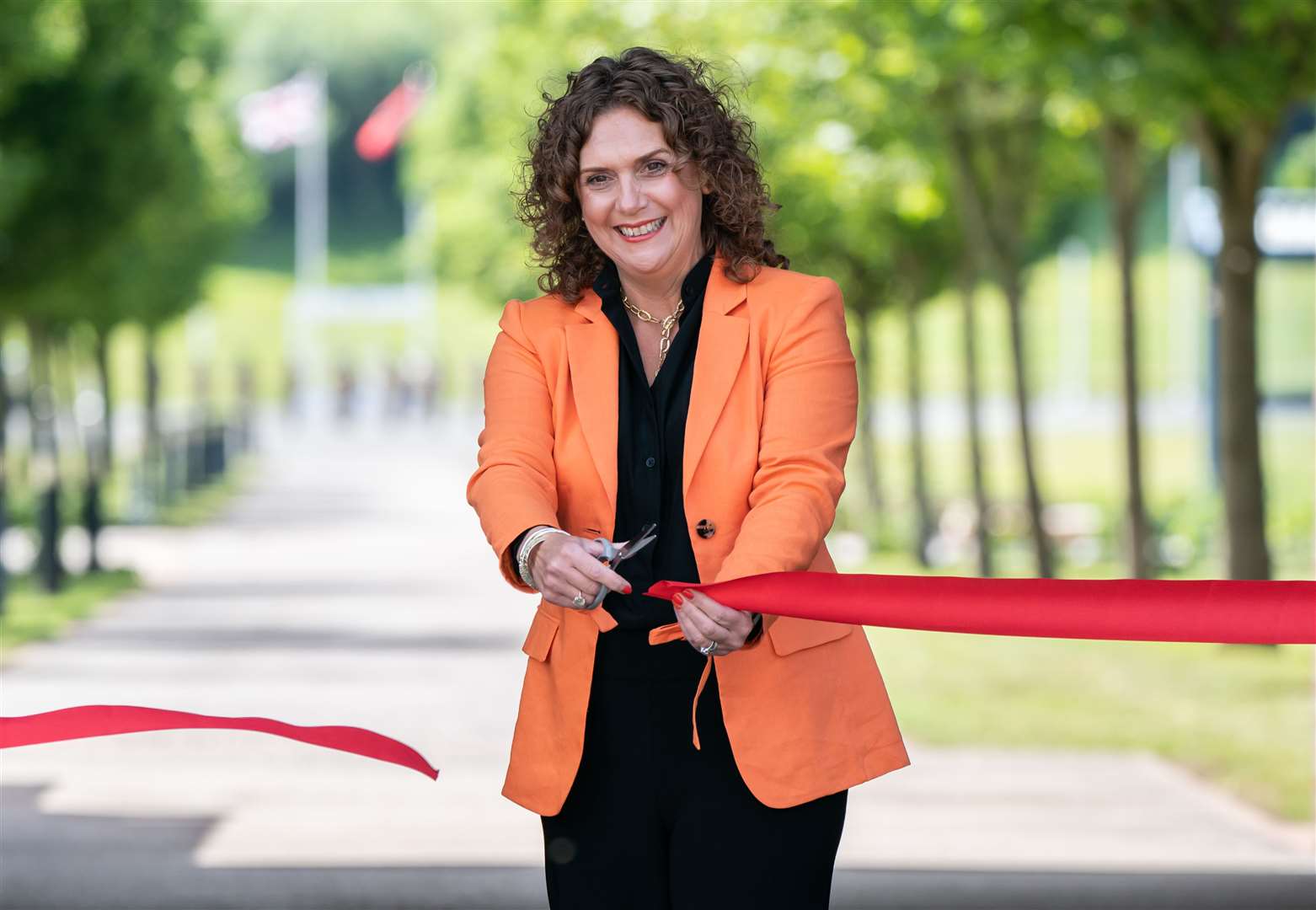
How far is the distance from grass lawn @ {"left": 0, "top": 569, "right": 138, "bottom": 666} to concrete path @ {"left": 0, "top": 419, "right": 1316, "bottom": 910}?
260 mm

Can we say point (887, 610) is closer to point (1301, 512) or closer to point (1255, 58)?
point (1255, 58)

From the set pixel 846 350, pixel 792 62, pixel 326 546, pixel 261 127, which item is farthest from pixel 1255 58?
pixel 261 127

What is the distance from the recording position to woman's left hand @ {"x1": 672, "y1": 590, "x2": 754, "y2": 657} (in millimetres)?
3000

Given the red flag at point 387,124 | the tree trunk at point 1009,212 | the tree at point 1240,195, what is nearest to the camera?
the tree at point 1240,195

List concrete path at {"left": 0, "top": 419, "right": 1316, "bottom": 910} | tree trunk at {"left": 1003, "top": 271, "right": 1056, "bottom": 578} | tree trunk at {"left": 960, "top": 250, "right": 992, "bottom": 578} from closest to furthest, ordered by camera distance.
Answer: concrete path at {"left": 0, "top": 419, "right": 1316, "bottom": 910} → tree trunk at {"left": 1003, "top": 271, "right": 1056, "bottom": 578} → tree trunk at {"left": 960, "top": 250, "right": 992, "bottom": 578}

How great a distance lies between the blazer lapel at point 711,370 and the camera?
3.20 meters

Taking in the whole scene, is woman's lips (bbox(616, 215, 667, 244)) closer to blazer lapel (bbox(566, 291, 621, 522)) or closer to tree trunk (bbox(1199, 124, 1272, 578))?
blazer lapel (bbox(566, 291, 621, 522))

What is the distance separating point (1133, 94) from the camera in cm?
1188

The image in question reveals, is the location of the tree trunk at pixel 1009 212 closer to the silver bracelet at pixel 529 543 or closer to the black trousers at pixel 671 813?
the black trousers at pixel 671 813

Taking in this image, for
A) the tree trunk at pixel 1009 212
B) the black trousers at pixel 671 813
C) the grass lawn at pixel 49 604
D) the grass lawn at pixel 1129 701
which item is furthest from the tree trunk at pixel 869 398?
the black trousers at pixel 671 813

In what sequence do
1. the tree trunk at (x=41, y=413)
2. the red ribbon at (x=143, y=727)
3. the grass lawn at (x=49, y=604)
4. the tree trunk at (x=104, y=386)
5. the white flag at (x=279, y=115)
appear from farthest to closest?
the white flag at (x=279, y=115), the tree trunk at (x=104, y=386), the tree trunk at (x=41, y=413), the grass lawn at (x=49, y=604), the red ribbon at (x=143, y=727)

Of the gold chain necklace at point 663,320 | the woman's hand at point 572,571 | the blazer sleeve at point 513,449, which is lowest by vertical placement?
the woman's hand at point 572,571

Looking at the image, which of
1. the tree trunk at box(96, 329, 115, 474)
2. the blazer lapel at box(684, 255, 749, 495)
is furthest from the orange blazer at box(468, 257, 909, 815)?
the tree trunk at box(96, 329, 115, 474)

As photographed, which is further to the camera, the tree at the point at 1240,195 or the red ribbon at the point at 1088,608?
the tree at the point at 1240,195
